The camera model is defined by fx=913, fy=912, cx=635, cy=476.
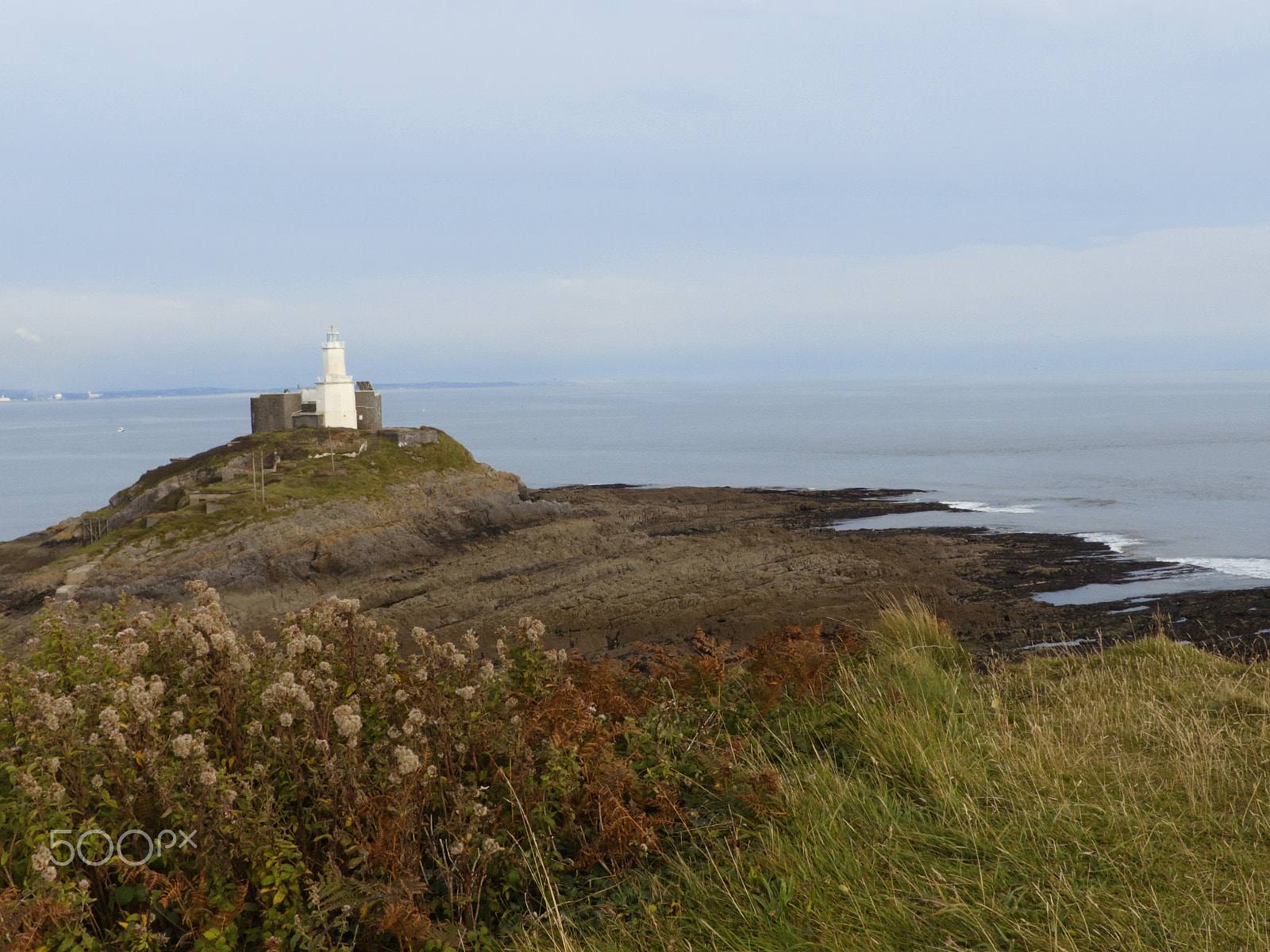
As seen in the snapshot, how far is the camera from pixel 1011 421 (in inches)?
4377

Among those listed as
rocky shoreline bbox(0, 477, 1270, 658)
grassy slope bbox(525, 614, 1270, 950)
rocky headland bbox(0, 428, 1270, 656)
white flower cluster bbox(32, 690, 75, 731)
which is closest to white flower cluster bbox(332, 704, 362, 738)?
white flower cluster bbox(32, 690, 75, 731)

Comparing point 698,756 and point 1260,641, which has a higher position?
point 698,756

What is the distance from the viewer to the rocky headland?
19.6 m

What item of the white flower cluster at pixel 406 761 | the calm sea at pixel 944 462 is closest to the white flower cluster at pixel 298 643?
the white flower cluster at pixel 406 761

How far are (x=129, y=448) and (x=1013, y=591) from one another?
102 meters

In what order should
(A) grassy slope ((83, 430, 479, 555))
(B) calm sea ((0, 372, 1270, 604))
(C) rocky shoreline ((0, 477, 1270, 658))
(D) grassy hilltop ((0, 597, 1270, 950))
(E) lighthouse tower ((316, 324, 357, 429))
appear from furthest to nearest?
(E) lighthouse tower ((316, 324, 357, 429)), (B) calm sea ((0, 372, 1270, 604)), (A) grassy slope ((83, 430, 479, 555)), (C) rocky shoreline ((0, 477, 1270, 658)), (D) grassy hilltop ((0, 597, 1270, 950))

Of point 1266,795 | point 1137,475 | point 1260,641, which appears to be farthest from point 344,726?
point 1137,475

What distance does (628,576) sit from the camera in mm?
23844

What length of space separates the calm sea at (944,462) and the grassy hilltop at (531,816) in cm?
2057

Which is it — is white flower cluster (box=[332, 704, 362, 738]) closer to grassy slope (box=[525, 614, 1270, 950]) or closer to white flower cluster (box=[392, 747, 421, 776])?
white flower cluster (box=[392, 747, 421, 776])

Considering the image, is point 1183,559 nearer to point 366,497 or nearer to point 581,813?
point 366,497

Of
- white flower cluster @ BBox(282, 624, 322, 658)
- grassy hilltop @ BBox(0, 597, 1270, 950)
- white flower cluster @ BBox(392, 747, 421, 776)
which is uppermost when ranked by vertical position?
white flower cluster @ BBox(282, 624, 322, 658)

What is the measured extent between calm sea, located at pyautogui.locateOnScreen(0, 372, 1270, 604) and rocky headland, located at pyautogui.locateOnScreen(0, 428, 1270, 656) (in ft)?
13.8

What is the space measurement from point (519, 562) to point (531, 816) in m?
22.3
